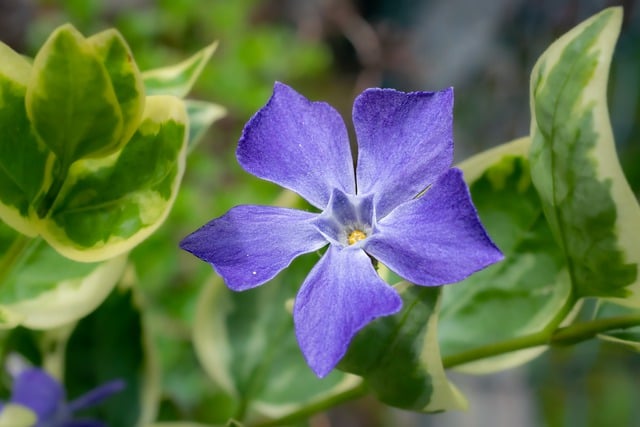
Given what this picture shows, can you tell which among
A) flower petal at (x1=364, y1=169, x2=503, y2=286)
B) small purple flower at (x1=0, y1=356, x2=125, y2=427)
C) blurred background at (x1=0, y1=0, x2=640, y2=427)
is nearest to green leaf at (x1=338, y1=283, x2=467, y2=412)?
flower petal at (x1=364, y1=169, x2=503, y2=286)

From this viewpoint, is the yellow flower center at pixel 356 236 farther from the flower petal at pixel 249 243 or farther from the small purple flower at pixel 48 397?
the small purple flower at pixel 48 397

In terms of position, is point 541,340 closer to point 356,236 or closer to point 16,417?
point 356,236

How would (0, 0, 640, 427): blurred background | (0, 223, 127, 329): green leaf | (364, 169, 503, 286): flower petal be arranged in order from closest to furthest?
(364, 169, 503, 286): flower petal < (0, 223, 127, 329): green leaf < (0, 0, 640, 427): blurred background

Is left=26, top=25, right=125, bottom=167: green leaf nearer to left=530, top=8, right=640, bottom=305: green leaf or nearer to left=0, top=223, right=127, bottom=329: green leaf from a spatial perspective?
left=0, top=223, right=127, bottom=329: green leaf

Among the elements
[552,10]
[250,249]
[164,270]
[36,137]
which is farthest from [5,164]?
[552,10]

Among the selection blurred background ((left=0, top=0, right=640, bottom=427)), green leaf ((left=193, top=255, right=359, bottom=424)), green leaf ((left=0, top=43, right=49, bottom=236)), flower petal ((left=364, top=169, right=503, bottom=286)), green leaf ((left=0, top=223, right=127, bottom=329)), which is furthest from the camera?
blurred background ((left=0, top=0, right=640, bottom=427))

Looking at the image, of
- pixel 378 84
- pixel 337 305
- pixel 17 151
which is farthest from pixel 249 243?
pixel 378 84

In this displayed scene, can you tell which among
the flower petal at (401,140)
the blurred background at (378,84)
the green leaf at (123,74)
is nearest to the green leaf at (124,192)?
the green leaf at (123,74)
